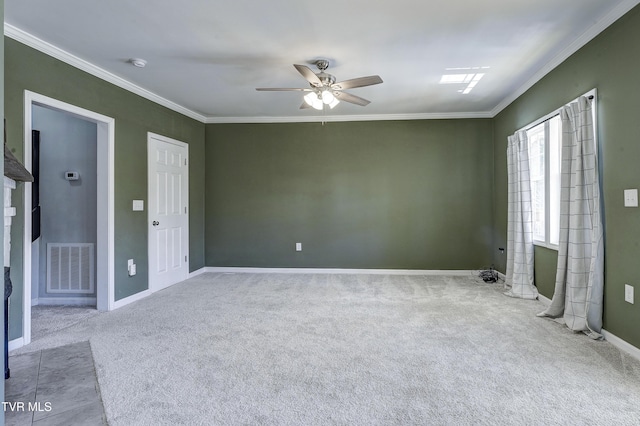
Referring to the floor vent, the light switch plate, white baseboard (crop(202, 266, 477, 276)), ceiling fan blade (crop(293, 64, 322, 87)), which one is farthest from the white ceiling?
white baseboard (crop(202, 266, 477, 276))

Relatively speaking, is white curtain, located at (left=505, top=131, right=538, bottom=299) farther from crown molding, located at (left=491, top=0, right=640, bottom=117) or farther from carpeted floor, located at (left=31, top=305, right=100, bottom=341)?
carpeted floor, located at (left=31, top=305, right=100, bottom=341)

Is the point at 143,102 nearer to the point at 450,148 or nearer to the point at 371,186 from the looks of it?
the point at 371,186

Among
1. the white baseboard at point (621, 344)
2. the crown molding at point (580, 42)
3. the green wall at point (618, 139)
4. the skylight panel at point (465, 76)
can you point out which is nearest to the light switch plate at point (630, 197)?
the green wall at point (618, 139)

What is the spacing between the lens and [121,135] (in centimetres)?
383

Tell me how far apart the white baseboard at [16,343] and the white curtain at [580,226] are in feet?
15.1

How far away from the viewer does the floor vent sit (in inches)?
153

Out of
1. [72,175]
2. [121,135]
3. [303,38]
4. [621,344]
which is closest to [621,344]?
[621,344]

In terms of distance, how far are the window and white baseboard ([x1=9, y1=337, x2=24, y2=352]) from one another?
5064 millimetres

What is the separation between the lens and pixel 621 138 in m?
2.55

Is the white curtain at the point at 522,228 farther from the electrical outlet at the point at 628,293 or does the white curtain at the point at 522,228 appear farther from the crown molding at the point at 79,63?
the crown molding at the point at 79,63

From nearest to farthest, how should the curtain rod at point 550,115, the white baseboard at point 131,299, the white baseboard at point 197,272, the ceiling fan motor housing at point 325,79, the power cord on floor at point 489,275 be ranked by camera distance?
the curtain rod at point 550,115
the ceiling fan motor housing at point 325,79
the white baseboard at point 131,299
the power cord on floor at point 489,275
the white baseboard at point 197,272

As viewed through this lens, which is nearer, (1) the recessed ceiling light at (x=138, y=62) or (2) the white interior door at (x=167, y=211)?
(1) the recessed ceiling light at (x=138, y=62)

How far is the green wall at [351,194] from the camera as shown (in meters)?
5.27

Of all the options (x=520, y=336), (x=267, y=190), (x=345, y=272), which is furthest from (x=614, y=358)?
(x=267, y=190)
